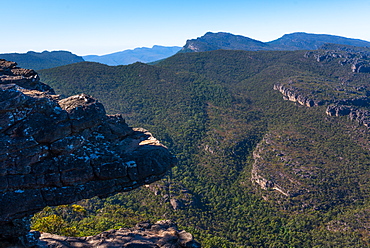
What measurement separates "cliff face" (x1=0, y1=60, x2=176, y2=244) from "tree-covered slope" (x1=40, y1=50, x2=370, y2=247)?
118 ft

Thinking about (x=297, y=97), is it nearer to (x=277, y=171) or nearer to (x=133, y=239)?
(x=277, y=171)

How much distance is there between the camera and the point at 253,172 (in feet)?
401

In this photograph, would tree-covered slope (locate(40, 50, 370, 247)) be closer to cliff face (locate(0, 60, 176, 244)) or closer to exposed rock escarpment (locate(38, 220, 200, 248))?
exposed rock escarpment (locate(38, 220, 200, 248))

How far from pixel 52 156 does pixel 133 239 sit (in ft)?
53.0

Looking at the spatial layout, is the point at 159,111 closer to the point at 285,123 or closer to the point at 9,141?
the point at 285,123

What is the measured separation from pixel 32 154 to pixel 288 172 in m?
114

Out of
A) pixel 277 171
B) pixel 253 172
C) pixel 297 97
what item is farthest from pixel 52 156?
pixel 297 97

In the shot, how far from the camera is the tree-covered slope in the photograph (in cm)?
8969

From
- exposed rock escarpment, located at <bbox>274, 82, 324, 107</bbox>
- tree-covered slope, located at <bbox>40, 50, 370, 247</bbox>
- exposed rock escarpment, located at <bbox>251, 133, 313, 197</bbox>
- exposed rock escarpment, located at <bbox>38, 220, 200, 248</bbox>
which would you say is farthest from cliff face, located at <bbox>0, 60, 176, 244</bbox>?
exposed rock escarpment, located at <bbox>274, 82, 324, 107</bbox>

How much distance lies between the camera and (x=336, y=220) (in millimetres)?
90625

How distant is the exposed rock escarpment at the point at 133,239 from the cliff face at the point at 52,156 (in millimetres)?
6850

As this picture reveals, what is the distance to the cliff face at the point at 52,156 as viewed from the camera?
71.3 feet

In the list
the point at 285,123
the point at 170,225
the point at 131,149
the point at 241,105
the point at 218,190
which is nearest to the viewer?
the point at 131,149

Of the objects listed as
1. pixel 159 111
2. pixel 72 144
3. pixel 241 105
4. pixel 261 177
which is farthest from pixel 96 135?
pixel 241 105
